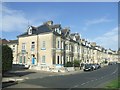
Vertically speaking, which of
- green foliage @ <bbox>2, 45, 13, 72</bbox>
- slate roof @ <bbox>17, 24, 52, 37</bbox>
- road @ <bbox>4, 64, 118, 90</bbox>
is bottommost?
road @ <bbox>4, 64, 118, 90</bbox>

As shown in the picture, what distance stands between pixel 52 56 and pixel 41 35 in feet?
18.1

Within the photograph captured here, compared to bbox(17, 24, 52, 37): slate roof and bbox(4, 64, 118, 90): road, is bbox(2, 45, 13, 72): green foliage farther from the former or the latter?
bbox(17, 24, 52, 37): slate roof

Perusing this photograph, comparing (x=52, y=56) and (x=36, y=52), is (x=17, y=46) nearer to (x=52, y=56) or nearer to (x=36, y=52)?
(x=36, y=52)

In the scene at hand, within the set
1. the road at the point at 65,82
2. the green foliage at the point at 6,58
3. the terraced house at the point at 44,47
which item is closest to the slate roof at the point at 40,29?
the terraced house at the point at 44,47

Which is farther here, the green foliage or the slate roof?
the slate roof

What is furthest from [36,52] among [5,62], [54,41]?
[5,62]

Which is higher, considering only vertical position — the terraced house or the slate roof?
the slate roof

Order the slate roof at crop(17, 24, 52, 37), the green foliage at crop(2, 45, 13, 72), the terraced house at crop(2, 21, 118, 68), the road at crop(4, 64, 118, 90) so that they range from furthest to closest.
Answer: the slate roof at crop(17, 24, 52, 37) → the terraced house at crop(2, 21, 118, 68) → the green foliage at crop(2, 45, 13, 72) → the road at crop(4, 64, 118, 90)

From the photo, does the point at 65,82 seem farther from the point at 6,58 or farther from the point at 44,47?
the point at 44,47

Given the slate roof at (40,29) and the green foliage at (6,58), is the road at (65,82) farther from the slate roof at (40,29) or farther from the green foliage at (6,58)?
the slate roof at (40,29)

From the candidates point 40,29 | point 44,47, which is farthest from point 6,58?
point 40,29

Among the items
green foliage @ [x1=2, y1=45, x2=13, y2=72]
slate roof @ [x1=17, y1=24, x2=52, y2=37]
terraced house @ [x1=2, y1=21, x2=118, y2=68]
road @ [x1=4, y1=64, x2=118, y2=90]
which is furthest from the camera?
slate roof @ [x1=17, y1=24, x2=52, y2=37]

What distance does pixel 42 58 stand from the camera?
5041 cm

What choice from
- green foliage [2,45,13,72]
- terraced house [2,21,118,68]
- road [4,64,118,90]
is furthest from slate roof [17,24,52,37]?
road [4,64,118,90]
